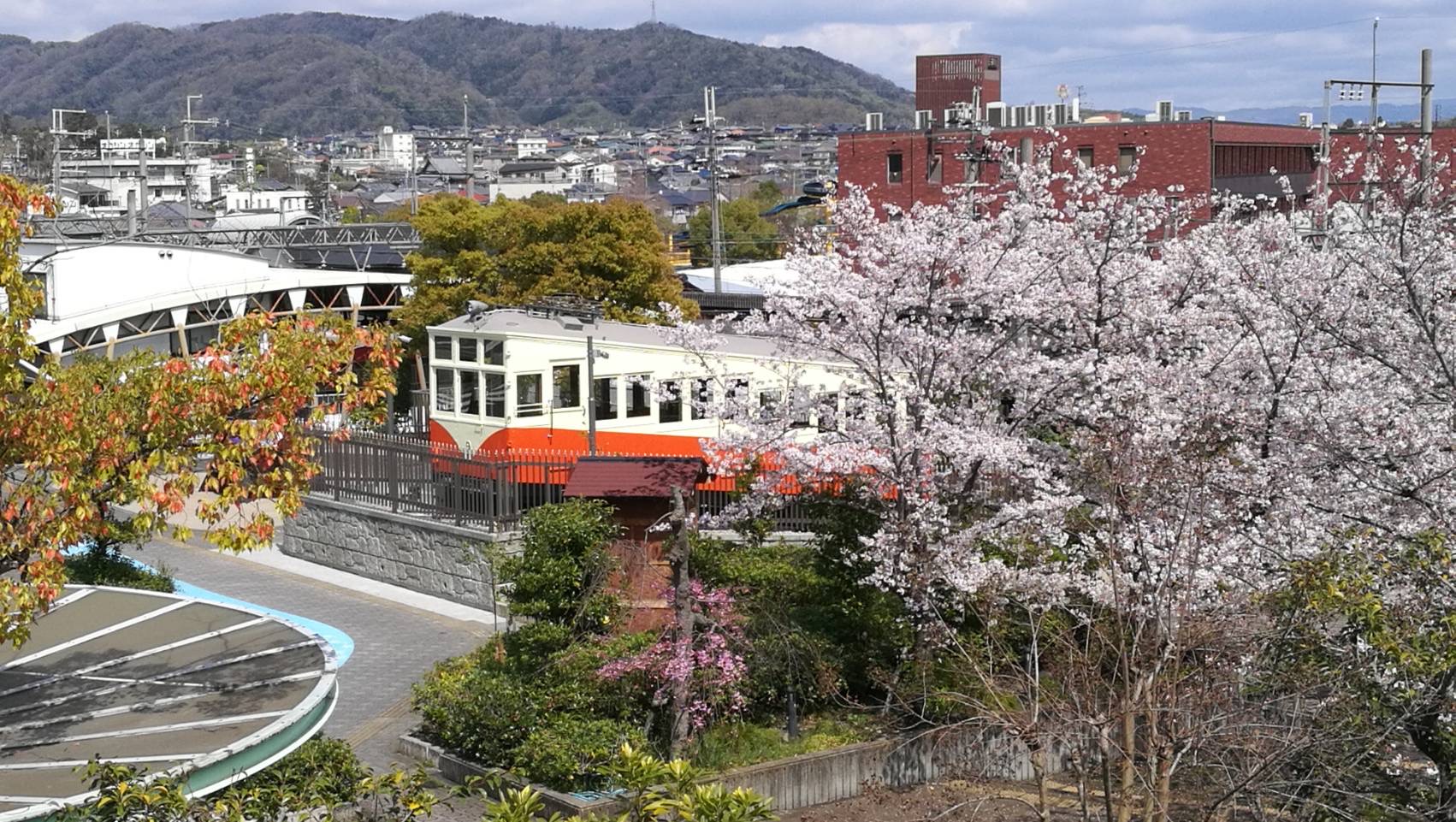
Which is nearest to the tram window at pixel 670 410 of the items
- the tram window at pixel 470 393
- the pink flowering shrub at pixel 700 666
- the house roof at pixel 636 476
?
the tram window at pixel 470 393

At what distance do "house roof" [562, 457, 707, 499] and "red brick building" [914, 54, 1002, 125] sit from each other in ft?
120

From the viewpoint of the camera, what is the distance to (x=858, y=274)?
630 inches

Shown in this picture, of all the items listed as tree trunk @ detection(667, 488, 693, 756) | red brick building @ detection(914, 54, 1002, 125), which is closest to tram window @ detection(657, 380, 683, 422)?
tree trunk @ detection(667, 488, 693, 756)

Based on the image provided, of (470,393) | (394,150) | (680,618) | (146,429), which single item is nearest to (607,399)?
(470,393)

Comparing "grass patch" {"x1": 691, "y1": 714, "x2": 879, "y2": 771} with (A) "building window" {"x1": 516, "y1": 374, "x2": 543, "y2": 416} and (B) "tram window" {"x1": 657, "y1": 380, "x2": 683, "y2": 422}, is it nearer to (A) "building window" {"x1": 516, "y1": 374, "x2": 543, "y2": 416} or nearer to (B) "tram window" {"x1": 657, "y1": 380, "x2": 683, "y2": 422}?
(B) "tram window" {"x1": 657, "y1": 380, "x2": 683, "y2": 422}

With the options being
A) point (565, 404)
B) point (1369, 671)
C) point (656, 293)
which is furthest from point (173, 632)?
point (656, 293)

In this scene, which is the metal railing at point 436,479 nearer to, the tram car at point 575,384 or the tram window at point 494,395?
the tram car at point 575,384

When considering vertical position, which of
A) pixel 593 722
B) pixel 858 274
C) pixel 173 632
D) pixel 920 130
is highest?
pixel 920 130

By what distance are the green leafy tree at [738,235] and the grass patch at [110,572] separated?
1863 inches

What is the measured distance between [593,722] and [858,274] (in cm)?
542

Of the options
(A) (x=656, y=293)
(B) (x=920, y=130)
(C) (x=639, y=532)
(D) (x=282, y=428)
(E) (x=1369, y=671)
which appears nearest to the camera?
(E) (x=1369, y=671)

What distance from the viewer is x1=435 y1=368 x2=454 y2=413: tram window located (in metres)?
23.2

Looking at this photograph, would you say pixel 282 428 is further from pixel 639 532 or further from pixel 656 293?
pixel 656 293

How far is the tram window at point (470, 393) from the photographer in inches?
894
